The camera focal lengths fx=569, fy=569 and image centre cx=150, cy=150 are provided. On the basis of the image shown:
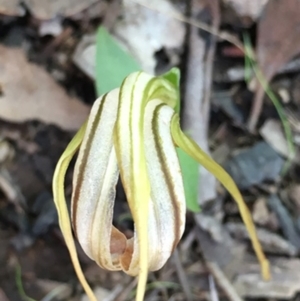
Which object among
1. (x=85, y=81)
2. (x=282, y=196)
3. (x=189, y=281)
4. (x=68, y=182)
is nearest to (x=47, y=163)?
(x=68, y=182)

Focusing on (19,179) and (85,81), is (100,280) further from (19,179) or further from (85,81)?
(85,81)

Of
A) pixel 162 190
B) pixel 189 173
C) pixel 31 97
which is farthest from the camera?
pixel 31 97

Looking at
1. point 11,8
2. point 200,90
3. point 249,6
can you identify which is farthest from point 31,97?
point 249,6

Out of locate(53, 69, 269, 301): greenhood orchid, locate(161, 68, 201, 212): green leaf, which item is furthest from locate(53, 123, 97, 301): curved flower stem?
locate(161, 68, 201, 212): green leaf

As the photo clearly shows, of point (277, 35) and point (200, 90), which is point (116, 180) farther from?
point (277, 35)

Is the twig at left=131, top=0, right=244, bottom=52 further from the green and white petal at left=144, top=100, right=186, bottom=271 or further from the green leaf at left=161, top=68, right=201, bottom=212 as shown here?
the green and white petal at left=144, top=100, right=186, bottom=271
